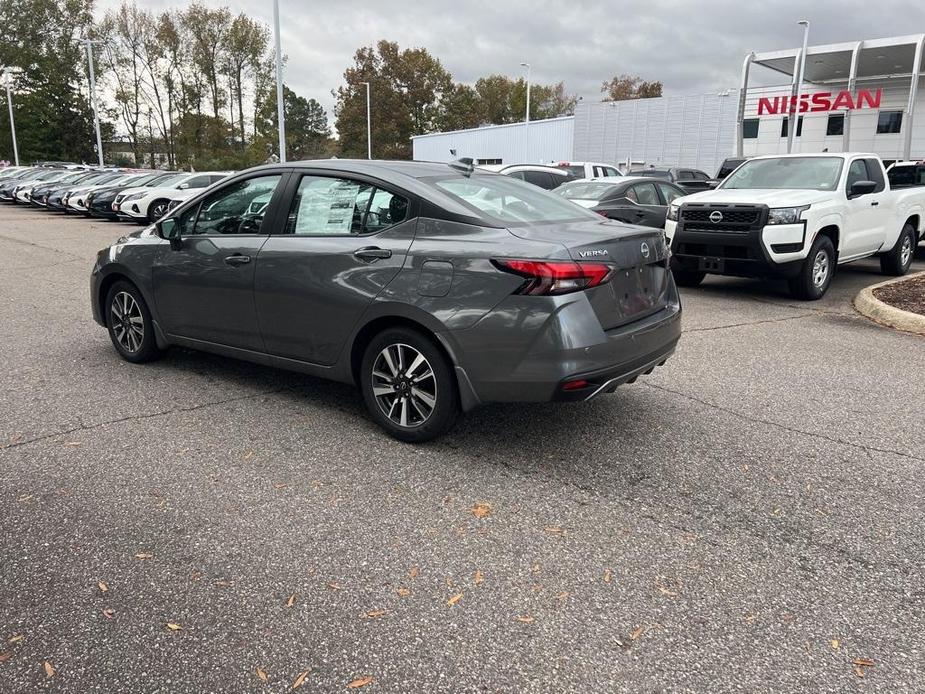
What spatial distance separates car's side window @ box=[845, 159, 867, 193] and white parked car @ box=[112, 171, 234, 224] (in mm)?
17006

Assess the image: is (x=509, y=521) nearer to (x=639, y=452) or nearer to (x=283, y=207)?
(x=639, y=452)

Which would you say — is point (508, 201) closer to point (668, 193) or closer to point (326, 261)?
point (326, 261)

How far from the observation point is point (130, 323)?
6031 mm

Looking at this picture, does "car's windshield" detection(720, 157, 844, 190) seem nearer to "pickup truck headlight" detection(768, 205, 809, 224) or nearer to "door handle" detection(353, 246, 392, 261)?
"pickup truck headlight" detection(768, 205, 809, 224)

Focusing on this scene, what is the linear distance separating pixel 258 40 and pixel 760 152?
41.1 m

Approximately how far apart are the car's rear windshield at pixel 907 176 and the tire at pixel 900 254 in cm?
69

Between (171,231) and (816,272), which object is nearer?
(171,231)

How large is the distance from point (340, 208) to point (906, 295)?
7.61 meters

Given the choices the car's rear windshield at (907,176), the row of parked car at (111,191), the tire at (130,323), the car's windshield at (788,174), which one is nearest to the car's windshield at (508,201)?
the tire at (130,323)

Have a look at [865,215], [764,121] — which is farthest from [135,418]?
[764,121]

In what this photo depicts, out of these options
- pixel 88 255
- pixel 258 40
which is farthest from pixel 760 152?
pixel 258 40

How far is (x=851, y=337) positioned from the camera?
7.52 meters

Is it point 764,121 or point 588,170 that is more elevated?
point 764,121

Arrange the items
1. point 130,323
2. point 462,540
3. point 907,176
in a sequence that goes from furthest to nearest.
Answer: point 907,176 < point 130,323 < point 462,540
